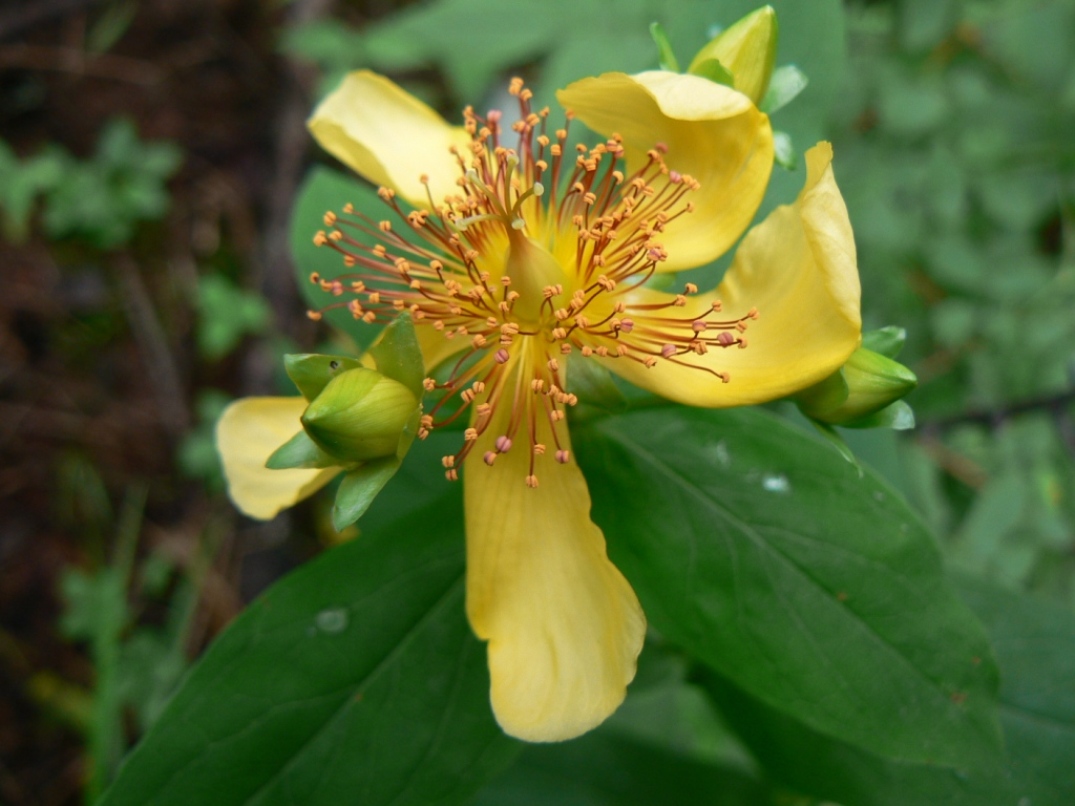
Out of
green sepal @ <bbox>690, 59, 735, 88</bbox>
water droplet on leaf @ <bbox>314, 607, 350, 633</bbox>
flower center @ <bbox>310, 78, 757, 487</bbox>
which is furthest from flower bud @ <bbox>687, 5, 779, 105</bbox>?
water droplet on leaf @ <bbox>314, 607, 350, 633</bbox>

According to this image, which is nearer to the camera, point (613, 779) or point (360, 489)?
point (360, 489)

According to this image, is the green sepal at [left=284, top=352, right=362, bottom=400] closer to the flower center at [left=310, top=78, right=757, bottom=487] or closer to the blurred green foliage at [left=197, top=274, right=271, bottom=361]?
the flower center at [left=310, top=78, right=757, bottom=487]

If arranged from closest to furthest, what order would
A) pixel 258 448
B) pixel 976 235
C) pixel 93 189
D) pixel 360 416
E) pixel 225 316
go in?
1. pixel 360 416
2. pixel 258 448
3. pixel 976 235
4. pixel 225 316
5. pixel 93 189

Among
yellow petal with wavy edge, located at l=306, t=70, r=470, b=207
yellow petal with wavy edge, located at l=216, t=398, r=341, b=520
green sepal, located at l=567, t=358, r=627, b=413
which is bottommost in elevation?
yellow petal with wavy edge, located at l=216, t=398, r=341, b=520

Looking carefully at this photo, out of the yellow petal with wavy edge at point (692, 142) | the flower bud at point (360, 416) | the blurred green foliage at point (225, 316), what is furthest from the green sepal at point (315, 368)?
the blurred green foliage at point (225, 316)

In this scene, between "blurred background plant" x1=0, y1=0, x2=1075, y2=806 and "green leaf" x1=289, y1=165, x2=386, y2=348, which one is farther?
"blurred background plant" x1=0, y1=0, x2=1075, y2=806

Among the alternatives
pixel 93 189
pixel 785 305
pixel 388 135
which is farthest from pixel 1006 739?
pixel 93 189

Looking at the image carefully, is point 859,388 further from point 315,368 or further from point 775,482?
point 315,368

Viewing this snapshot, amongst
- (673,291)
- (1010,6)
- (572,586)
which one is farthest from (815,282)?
(1010,6)

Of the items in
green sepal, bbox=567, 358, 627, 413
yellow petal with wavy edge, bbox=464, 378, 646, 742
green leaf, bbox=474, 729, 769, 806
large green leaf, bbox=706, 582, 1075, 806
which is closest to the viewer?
yellow petal with wavy edge, bbox=464, 378, 646, 742
